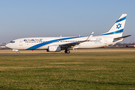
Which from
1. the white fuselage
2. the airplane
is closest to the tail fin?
the airplane

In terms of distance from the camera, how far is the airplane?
41188 mm

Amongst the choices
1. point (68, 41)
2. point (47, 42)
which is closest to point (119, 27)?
point (68, 41)

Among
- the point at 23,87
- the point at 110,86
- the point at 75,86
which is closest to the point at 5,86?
the point at 23,87

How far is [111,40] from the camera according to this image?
43.7 meters

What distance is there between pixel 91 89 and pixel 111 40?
122ft

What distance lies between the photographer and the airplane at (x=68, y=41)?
4119 cm

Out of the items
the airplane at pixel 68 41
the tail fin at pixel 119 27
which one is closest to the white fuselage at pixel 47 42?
the airplane at pixel 68 41

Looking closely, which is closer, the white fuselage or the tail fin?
the white fuselage

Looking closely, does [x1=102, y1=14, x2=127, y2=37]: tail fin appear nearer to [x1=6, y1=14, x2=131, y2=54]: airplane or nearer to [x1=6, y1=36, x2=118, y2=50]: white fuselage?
[x1=6, y1=14, x2=131, y2=54]: airplane

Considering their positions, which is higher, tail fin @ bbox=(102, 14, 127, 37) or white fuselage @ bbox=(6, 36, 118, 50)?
tail fin @ bbox=(102, 14, 127, 37)

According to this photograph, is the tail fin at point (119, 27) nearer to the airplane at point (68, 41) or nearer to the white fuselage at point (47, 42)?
the airplane at point (68, 41)

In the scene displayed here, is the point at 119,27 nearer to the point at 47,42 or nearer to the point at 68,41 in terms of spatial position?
the point at 68,41

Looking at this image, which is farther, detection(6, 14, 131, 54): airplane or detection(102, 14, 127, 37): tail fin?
detection(102, 14, 127, 37): tail fin

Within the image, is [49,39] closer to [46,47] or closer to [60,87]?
[46,47]
